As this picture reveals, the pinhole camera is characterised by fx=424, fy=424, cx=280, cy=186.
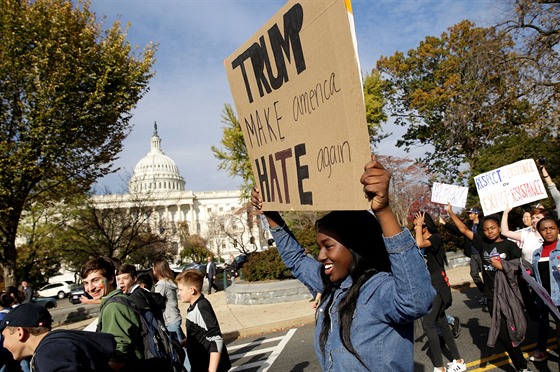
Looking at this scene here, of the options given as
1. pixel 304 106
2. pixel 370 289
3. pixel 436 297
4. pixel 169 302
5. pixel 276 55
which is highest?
pixel 276 55

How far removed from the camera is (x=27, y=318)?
264 centimetres

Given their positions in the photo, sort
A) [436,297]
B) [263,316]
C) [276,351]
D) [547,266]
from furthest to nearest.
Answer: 1. [263,316]
2. [276,351]
3. [436,297]
4. [547,266]

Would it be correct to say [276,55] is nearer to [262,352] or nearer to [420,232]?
[420,232]

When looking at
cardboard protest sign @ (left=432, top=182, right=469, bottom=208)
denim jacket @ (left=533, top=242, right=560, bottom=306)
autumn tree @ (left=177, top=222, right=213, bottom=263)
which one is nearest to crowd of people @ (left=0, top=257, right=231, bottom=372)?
denim jacket @ (left=533, top=242, right=560, bottom=306)

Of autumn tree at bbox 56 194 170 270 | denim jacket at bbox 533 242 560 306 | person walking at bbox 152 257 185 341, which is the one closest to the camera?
denim jacket at bbox 533 242 560 306

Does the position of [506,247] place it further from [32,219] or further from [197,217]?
[197,217]

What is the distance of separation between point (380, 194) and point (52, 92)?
13.7 metres

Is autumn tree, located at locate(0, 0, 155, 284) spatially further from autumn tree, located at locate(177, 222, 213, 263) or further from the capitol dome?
the capitol dome

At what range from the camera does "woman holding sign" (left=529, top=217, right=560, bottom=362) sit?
448 centimetres

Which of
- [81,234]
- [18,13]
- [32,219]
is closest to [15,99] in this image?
[18,13]

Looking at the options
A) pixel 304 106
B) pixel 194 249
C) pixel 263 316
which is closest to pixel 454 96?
pixel 263 316

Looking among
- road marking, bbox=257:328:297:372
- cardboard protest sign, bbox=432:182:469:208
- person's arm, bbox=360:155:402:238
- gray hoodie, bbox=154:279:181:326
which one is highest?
cardboard protest sign, bbox=432:182:469:208

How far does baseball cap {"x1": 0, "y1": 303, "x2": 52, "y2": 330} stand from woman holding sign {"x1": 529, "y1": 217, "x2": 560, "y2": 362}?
474 centimetres

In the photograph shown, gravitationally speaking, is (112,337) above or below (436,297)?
above
